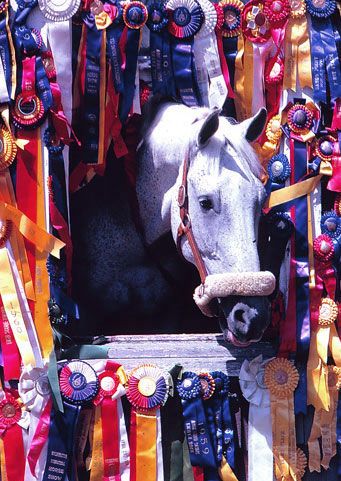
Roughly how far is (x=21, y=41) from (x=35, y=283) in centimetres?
87

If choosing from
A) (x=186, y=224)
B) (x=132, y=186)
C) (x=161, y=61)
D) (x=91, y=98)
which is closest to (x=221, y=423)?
(x=186, y=224)

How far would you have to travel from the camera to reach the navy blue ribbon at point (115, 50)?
3.95 m

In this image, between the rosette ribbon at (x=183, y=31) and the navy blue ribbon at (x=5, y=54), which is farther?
the rosette ribbon at (x=183, y=31)

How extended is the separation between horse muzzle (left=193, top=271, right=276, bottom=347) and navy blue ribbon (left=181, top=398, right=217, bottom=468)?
308mm

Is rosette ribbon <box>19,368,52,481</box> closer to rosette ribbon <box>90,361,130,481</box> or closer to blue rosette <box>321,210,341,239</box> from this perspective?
rosette ribbon <box>90,361,130,481</box>

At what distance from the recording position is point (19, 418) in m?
3.67

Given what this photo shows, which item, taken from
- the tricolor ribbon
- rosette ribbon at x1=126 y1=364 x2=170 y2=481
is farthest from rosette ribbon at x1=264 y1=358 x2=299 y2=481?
rosette ribbon at x1=126 y1=364 x2=170 y2=481

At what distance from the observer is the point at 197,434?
366cm

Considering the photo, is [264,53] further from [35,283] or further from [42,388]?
[42,388]

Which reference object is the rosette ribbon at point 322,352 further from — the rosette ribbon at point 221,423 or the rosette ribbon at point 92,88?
the rosette ribbon at point 92,88

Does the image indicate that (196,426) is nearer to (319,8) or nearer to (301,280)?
(301,280)

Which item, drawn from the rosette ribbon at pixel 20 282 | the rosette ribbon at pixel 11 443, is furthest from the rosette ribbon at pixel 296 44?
the rosette ribbon at pixel 11 443

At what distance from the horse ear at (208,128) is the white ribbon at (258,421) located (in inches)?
31.0

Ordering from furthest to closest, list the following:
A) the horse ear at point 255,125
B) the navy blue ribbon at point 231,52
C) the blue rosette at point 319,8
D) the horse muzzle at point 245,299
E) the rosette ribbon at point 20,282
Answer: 1. the navy blue ribbon at point 231,52
2. the blue rosette at point 319,8
3. the horse ear at point 255,125
4. the rosette ribbon at point 20,282
5. the horse muzzle at point 245,299
